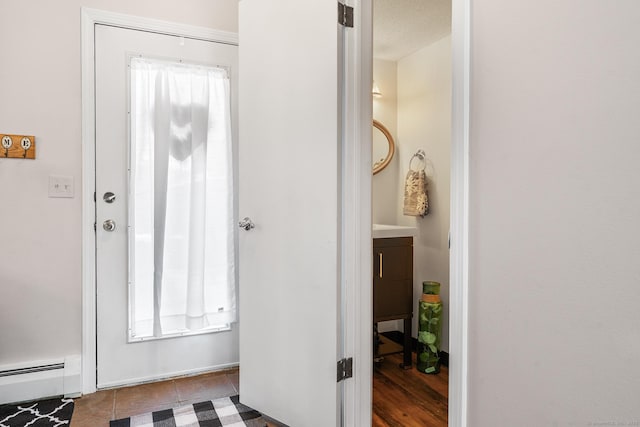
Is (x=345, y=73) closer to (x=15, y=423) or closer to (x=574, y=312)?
(x=574, y=312)

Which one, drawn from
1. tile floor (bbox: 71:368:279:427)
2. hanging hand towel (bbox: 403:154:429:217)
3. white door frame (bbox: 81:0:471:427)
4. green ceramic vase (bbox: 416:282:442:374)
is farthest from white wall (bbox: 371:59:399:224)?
tile floor (bbox: 71:368:279:427)

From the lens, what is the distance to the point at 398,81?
319 centimetres

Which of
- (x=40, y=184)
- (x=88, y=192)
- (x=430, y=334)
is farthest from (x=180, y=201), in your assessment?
(x=430, y=334)

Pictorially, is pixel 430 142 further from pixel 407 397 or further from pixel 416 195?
pixel 407 397

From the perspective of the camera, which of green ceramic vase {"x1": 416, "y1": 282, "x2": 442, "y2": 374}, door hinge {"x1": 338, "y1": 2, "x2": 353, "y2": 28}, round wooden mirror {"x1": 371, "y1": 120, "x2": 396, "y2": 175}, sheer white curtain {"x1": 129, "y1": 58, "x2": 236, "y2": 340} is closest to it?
door hinge {"x1": 338, "y1": 2, "x2": 353, "y2": 28}

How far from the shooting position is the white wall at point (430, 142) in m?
2.72

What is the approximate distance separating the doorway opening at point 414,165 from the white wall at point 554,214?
132cm

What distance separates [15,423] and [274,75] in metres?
1.94

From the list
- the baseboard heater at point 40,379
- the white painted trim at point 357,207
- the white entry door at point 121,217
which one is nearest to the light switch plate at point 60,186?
the white entry door at point 121,217

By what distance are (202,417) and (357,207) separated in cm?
123

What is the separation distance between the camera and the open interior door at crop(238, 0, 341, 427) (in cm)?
162

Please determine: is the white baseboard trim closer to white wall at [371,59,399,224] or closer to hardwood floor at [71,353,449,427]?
hardwood floor at [71,353,449,427]

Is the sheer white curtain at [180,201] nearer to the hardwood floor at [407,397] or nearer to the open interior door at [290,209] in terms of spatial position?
the open interior door at [290,209]

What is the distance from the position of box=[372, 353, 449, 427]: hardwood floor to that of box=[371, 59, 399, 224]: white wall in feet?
3.75
